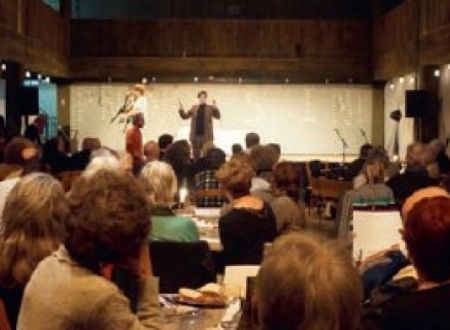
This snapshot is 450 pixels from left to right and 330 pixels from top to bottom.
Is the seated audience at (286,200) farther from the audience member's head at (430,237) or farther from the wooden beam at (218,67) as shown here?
the wooden beam at (218,67)

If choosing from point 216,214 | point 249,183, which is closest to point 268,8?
point 216,214

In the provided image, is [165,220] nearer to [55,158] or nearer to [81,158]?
[81,158]

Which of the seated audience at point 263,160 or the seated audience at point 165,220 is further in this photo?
the seated audience at point 263,160

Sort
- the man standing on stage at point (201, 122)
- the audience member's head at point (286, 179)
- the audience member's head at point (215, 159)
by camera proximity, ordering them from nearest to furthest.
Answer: the audience member's head at point (286, 179), the audience member's head at point (215, 159), the man standing on stage at point (201, 122)

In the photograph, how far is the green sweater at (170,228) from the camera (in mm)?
5551

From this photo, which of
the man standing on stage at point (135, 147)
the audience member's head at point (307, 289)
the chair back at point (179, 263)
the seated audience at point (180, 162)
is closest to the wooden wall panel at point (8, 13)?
the man standing on stage at point (135, 147)

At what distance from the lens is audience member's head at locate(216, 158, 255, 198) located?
6363 millimetres

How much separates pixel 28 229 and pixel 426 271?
152cm

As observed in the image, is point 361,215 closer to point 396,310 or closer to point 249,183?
point 396,310

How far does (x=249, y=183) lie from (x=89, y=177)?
11.5 ft

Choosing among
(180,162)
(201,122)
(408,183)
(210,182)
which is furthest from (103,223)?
(201,122)

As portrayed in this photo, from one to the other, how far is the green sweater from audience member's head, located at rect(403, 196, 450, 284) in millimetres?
2625

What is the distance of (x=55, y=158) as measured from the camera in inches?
518

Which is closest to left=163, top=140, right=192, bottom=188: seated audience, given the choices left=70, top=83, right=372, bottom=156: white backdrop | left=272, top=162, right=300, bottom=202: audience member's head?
left=272, top=162, right=300, bottom=202: audience member's head
